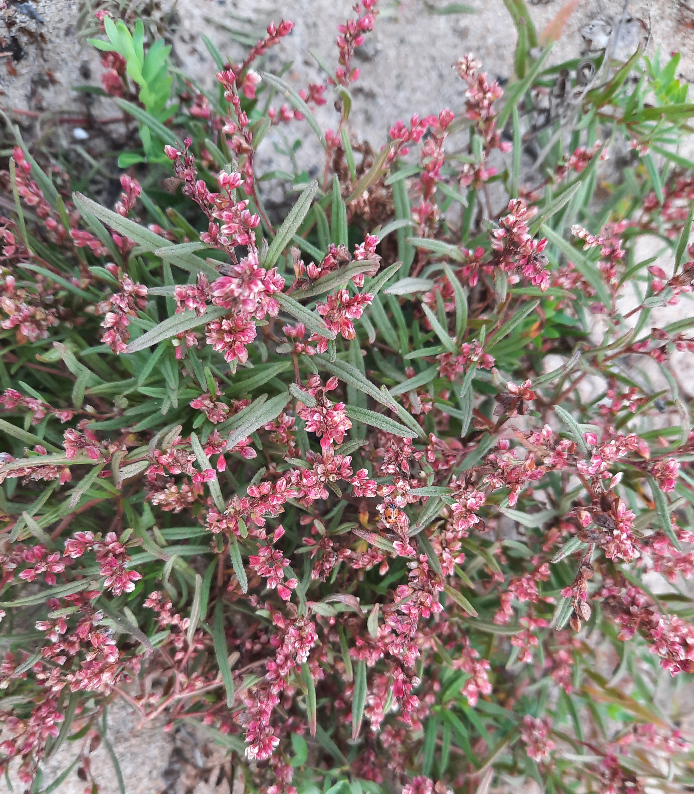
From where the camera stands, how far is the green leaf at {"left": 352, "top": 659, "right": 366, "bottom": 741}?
1.68 meters

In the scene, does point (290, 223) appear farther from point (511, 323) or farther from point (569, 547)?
point (569, 547)

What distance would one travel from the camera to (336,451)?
5.11 feet

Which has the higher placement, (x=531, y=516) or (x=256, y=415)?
(x=256, y=415)

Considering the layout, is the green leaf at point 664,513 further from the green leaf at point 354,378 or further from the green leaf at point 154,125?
the green leaf at point 154,125

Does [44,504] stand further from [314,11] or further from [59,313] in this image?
[314,11]

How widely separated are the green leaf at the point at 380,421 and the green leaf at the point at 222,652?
84 cm

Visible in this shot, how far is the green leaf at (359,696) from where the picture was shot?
168cm

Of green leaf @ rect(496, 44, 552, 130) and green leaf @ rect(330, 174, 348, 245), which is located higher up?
green leaf @ rect(496, 44, 552, 130)

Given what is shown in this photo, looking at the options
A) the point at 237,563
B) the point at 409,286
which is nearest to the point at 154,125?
the point at 409,286

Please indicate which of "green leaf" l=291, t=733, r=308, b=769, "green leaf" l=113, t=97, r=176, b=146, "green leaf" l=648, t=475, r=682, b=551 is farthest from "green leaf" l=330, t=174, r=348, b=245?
"green leaf" l=291, t=733, r=308, b=769

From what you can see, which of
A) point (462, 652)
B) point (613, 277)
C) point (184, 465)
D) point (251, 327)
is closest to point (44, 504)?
point (184, 465)

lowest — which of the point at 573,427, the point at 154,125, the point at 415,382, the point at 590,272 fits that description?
the point at 573,427

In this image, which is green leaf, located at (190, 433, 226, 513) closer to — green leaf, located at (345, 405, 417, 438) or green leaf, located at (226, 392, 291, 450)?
green leaf, located at (226, 392, 291, 450)

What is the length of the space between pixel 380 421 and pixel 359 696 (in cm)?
90
